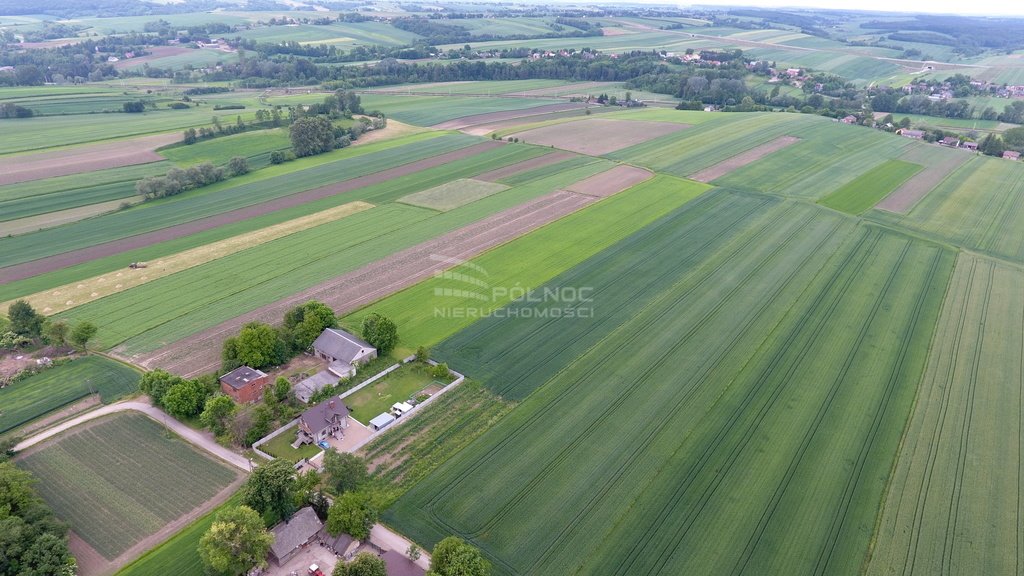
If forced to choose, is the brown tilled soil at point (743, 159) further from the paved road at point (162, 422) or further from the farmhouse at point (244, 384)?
the paved road at point (162, 422)

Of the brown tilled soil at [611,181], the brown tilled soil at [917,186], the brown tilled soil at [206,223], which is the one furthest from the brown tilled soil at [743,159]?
the brown tilled soil at [206,223]

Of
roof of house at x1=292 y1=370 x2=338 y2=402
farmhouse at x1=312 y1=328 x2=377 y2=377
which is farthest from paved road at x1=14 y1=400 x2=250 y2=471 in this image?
farmhouse at x1=312 y1=328 x2=377 y2=377

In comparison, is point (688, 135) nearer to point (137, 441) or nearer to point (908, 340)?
point (908, 340)

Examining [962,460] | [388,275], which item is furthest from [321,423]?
[962,460]

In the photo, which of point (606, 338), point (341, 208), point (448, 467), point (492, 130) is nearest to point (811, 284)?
point (606, 338)

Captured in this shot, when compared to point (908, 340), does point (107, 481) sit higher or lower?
lower

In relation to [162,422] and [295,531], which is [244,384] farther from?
[295,531]
